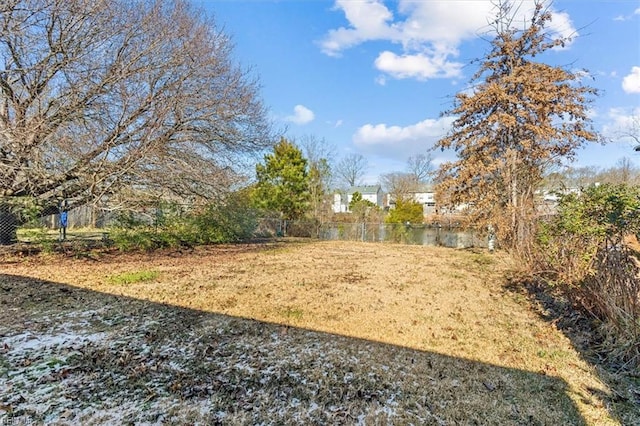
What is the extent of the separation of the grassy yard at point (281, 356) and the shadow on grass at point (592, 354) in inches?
1.1

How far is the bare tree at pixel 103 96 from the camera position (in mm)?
6672

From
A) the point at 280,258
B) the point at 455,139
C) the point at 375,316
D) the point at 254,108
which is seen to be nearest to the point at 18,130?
the point at 254,108

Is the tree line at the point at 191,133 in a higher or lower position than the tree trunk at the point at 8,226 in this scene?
higher

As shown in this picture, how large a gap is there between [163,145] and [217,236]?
3895 mm

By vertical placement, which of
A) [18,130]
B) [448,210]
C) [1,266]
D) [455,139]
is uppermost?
[455,139]

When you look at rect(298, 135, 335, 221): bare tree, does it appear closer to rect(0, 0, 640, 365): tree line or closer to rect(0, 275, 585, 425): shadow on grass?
rect(0, 0, 640, 365): tree line

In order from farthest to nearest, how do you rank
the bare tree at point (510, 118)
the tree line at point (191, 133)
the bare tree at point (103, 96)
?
1. the bare tree at point (510, 118)
2. the bare tree at point (103, 96)
3. the tree line at point (191, 133)

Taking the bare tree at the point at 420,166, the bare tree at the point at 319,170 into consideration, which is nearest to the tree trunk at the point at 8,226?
the bare tree at the point at 319,170

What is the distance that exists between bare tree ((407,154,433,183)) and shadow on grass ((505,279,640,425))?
27087 millimetres

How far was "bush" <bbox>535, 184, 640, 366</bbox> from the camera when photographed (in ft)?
10.3

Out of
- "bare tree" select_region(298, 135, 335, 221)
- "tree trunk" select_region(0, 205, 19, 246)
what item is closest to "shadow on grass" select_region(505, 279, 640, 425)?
"tree trunk" select_region(0, 205, 19, 246)

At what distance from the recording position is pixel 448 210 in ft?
43.0

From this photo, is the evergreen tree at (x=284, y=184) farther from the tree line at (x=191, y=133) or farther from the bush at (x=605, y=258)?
the bush at (x=605, y=258)

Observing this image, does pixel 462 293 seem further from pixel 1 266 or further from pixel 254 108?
pixel 1 266
